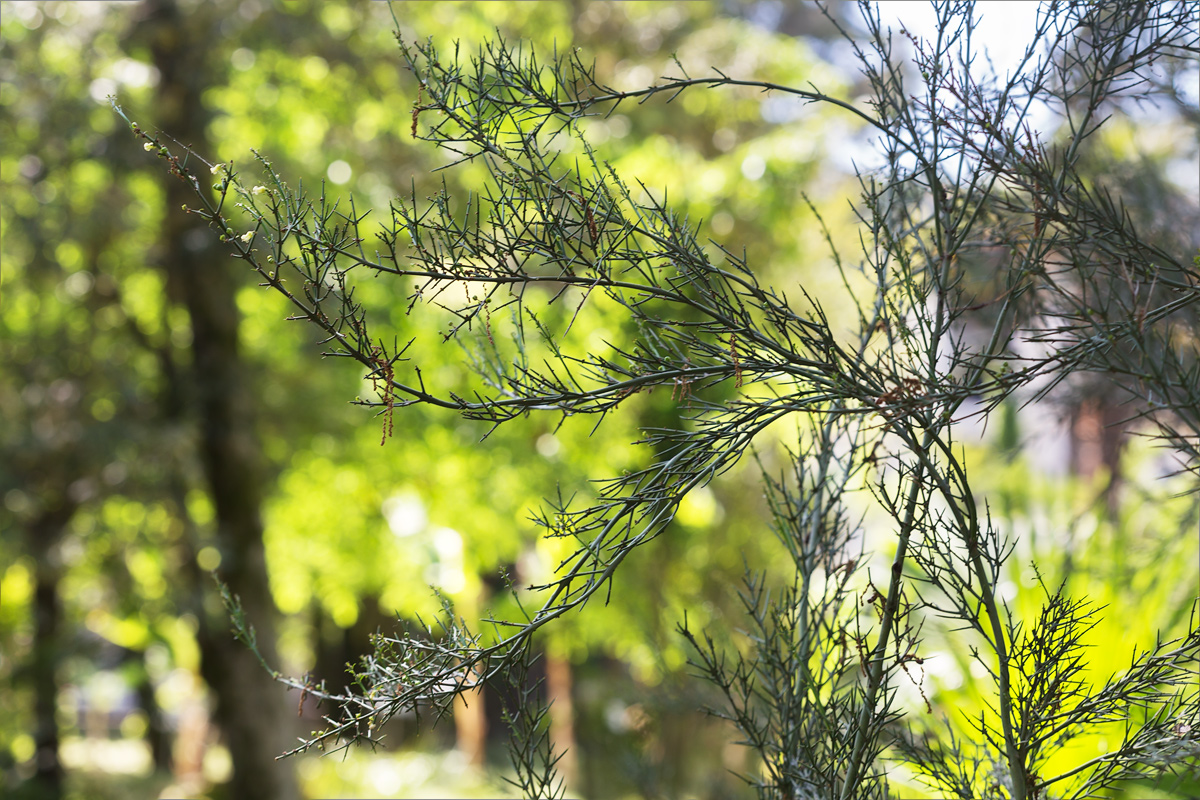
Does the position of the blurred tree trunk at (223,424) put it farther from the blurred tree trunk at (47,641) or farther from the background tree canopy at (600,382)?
the blurred tree trunk at (47,641)

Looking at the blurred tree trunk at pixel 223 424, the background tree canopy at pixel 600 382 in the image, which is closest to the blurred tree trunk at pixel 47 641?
the background tree canopy at pixel 600 382

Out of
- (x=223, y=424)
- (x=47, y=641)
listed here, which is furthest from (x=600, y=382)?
(x=47, y=641)

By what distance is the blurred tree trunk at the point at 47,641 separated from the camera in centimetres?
818

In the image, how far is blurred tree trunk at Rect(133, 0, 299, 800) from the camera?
7.78 m

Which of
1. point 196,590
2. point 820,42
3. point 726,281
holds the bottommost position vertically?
point 726,281

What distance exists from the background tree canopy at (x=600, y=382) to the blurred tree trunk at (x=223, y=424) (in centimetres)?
3

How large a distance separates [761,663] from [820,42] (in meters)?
13.7

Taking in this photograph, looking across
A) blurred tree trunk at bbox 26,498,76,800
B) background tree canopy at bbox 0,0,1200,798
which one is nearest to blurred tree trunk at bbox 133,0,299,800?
background tree canopy at bbox 0,0,1200,798

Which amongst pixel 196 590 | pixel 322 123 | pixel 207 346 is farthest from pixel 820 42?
pixel 196 590

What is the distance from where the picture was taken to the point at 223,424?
26.6 feet

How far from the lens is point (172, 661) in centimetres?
1211

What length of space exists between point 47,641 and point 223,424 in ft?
8.85

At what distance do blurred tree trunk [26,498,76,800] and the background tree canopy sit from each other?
0.09m

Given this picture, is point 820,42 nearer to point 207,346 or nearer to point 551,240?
point 207,346
